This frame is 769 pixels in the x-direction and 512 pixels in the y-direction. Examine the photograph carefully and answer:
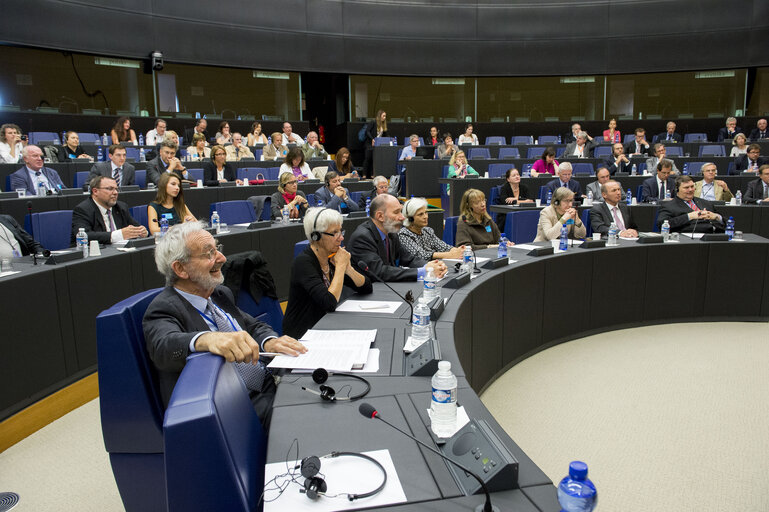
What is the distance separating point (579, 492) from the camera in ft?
3.33

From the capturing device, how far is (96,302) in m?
3.46

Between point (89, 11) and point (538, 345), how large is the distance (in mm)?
9846

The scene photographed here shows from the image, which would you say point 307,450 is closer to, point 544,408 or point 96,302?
point 544,408

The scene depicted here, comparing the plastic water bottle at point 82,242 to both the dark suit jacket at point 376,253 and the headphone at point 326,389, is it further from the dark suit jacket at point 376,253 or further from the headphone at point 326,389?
the headphone at point 326,389

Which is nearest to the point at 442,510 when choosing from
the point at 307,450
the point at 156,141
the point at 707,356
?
the point at 307,450

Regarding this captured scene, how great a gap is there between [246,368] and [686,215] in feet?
15.1

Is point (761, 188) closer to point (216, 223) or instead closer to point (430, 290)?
point (430, 290)

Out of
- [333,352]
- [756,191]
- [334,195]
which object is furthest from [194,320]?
[756,191]

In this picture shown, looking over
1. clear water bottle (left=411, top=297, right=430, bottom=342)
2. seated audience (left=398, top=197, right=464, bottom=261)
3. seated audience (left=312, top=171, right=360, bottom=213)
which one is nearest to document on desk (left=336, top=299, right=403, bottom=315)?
clear water bottle (left=411, top=297, right=430, bottom=342)

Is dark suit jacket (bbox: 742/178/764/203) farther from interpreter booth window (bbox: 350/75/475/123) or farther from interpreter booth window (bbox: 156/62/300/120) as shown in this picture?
interpreter booth window (bbox: 156/62/300/120)

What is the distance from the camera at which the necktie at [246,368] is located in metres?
1.97

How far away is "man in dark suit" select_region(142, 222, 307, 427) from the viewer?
1.64 meters

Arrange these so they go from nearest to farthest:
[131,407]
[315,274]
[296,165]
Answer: [131,407]
[315,274]
[296,165]

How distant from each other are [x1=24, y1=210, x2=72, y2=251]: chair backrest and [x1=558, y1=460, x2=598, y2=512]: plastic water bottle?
4.48 meters
